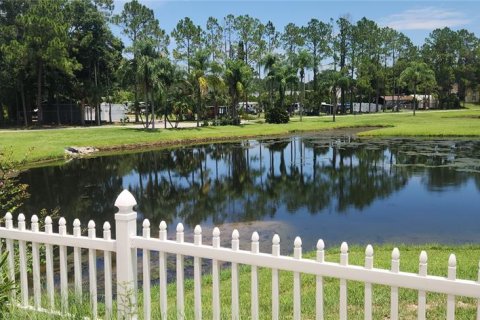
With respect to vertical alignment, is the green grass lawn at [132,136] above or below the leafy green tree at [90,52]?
→ below

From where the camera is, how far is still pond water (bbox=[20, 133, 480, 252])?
46.0 ft

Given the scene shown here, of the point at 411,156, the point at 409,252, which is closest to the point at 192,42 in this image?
the point at 411,156

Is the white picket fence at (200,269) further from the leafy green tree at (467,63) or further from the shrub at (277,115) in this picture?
the leafy green tree at (467,63)

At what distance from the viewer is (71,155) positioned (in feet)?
110

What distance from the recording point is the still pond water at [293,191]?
14.0 meters

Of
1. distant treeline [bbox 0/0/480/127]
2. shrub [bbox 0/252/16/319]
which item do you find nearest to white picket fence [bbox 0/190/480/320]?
shrub [bbox 0/252/16/319]

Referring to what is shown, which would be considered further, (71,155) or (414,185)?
(71,155)

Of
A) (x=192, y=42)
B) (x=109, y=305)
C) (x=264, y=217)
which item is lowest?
(x=264, y=217)

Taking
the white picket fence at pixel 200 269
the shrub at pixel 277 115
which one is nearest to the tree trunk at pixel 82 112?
the shrub at pixel 277 115

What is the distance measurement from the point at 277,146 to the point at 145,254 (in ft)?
115

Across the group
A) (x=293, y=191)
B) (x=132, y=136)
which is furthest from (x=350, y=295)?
(x=132, y=136)

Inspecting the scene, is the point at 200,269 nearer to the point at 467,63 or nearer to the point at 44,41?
the point at 44,41

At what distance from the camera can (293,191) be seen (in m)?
20.4

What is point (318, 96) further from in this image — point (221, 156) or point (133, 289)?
point (133, 289)
